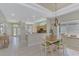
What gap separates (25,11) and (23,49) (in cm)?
66

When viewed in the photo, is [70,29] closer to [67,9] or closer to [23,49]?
[67,9]

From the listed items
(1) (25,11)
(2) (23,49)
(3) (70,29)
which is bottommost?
(2) (23,49)

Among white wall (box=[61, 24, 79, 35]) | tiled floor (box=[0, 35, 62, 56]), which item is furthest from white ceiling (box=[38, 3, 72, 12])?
tiled floor (box=[0, 35, 62, 56])

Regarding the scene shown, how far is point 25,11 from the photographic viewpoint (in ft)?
6.08

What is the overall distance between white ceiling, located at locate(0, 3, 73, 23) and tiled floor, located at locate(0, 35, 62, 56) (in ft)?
1.14

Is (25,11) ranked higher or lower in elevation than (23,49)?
higher

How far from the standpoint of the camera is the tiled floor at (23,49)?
72.4 inches

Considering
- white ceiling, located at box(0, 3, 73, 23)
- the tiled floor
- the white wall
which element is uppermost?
white ceiling, located at box(0, 3, 73, 23)

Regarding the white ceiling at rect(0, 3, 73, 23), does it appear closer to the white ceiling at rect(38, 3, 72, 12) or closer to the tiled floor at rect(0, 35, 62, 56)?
the white ceiling at rect(38, 3, 72, 12)

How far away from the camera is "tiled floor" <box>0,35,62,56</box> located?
6.04 ft

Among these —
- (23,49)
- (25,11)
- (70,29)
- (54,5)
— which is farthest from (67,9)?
(23,49)

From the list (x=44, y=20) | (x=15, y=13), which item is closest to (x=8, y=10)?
(x=15, y=13)

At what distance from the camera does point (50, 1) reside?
6.13 ft

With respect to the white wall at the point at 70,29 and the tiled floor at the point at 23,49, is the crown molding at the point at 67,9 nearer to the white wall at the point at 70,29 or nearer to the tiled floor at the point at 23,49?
the white wall at the point at 70,29
